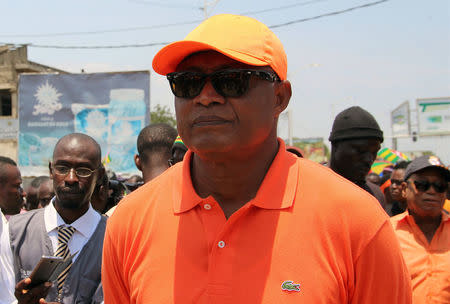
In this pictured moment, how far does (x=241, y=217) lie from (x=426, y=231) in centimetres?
286

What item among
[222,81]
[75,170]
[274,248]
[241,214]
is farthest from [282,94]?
[75,170]

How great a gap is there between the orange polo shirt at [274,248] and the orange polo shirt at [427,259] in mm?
2225

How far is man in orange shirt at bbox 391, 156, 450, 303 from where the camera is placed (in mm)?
3750

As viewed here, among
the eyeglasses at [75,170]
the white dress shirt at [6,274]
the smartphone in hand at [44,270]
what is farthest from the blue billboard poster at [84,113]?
the smartphone in hand at [44,270]

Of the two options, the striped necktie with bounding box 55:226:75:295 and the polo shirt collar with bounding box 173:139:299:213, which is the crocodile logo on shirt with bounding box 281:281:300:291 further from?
the striped necktie with bounding box 55:226:75:295

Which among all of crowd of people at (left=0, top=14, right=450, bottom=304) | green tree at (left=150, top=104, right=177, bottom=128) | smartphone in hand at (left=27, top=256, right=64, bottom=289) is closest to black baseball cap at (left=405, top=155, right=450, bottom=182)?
crowd of people at (left=0, top=14, right=450, bottom=304)

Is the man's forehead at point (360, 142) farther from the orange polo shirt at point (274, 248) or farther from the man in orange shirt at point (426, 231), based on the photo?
the orange polo shirt at point (274, 248)

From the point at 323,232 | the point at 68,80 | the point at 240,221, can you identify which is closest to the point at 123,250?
the point at 240,221

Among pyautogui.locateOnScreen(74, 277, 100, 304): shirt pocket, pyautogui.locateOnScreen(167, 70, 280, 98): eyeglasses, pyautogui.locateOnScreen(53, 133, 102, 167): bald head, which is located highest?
pyautogui.locateOnScreen(167, 70, 280, 98): eyeglasses

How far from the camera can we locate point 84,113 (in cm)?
1516

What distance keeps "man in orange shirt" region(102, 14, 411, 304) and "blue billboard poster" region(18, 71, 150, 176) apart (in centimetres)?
1279

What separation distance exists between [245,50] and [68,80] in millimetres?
14620

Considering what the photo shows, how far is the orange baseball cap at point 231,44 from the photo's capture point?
5.69 ft

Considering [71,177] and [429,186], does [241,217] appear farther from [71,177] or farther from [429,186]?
[429,186]
